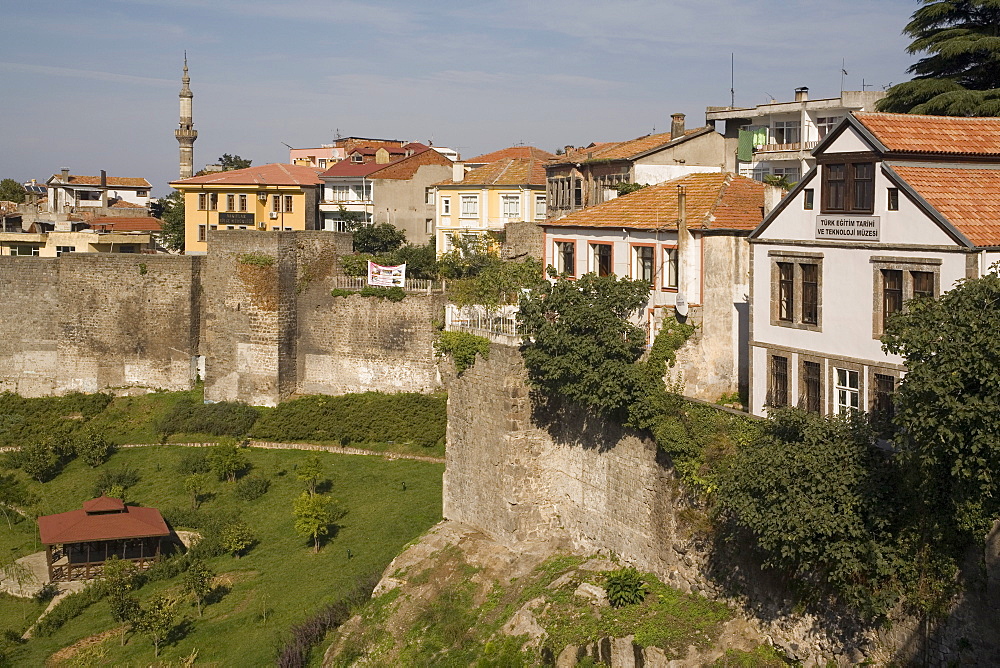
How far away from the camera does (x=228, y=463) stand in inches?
1410

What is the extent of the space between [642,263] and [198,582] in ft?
44.3

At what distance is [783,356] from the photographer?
2108cm

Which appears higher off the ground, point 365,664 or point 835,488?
point 835,488

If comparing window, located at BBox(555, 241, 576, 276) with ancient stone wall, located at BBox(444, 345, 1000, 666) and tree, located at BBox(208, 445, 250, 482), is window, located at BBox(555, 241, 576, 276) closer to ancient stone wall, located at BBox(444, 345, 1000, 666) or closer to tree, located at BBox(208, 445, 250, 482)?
ancient stone wall, located at BBox(444, 345, 1000, 666)

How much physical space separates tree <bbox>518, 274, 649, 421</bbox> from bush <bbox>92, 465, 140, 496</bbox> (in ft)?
60.2

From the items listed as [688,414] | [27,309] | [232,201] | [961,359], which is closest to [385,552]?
[688,414]

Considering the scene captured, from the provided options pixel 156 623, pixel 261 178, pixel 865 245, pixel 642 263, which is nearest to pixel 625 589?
pixel 865 245

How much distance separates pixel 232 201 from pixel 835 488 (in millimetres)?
41172

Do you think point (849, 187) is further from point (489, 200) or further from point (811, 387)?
→ point (489, 200)

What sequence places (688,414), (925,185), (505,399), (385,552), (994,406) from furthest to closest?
1. (385,552)
2. (505,399)
3. (688,414)
4. (925,185)
5. (994,406)

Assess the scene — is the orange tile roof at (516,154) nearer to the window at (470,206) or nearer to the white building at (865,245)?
the window at (470,206)

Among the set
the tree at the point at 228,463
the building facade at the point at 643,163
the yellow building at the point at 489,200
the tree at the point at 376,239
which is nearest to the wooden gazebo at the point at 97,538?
the tree at the point at 228,463

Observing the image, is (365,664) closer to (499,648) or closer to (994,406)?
(499,648)

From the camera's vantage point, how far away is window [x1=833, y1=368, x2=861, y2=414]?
63.4 feet
